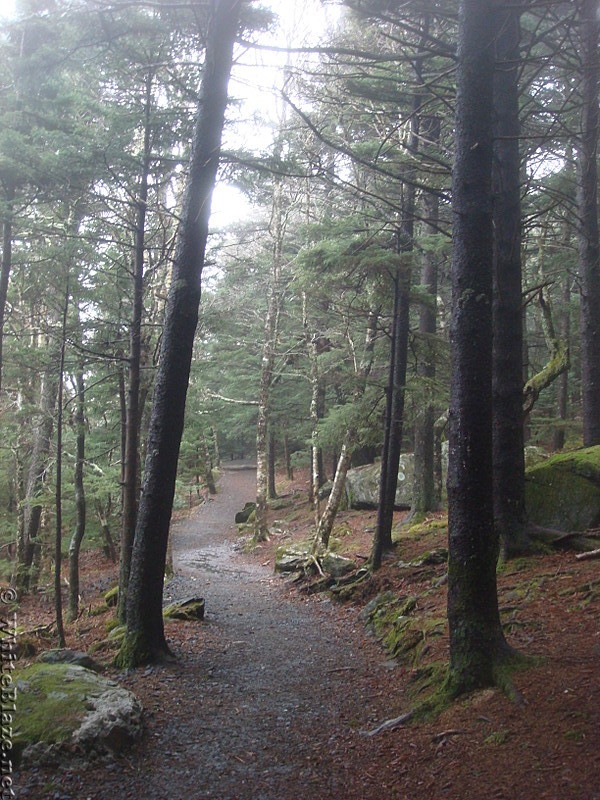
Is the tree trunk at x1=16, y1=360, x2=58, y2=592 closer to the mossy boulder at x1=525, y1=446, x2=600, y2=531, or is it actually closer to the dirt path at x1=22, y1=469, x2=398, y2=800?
the dirt path at x1=22, y1=469, x2=398, y2=800

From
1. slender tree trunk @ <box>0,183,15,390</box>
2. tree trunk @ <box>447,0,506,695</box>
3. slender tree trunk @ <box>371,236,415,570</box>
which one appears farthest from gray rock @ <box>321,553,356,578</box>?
slender tree trunk @ <box>0,183,15,390</box>

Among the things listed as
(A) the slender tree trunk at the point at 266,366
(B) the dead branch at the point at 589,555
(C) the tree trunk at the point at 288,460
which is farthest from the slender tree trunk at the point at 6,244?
(C) the tree trunk at the point at 288,460

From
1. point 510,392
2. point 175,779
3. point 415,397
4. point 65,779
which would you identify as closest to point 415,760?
point 175,779

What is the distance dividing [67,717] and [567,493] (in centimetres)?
752

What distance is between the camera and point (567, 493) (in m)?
8.96

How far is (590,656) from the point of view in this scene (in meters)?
4.91

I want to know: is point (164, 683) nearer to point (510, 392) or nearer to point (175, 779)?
point (175, 779)

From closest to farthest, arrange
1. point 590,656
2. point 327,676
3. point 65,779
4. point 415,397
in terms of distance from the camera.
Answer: point 65,779, point 590,656, point 327,676, point 415,397

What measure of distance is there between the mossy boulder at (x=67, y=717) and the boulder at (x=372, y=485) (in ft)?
50.3

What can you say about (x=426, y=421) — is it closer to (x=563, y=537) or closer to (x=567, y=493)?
(x=567, y=493)

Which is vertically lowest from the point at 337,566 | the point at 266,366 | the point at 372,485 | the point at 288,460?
the point at 337,566

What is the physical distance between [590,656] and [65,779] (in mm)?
4234

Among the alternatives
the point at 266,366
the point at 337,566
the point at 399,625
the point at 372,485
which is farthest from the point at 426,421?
the point at 399,625

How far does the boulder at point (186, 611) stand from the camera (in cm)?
971
